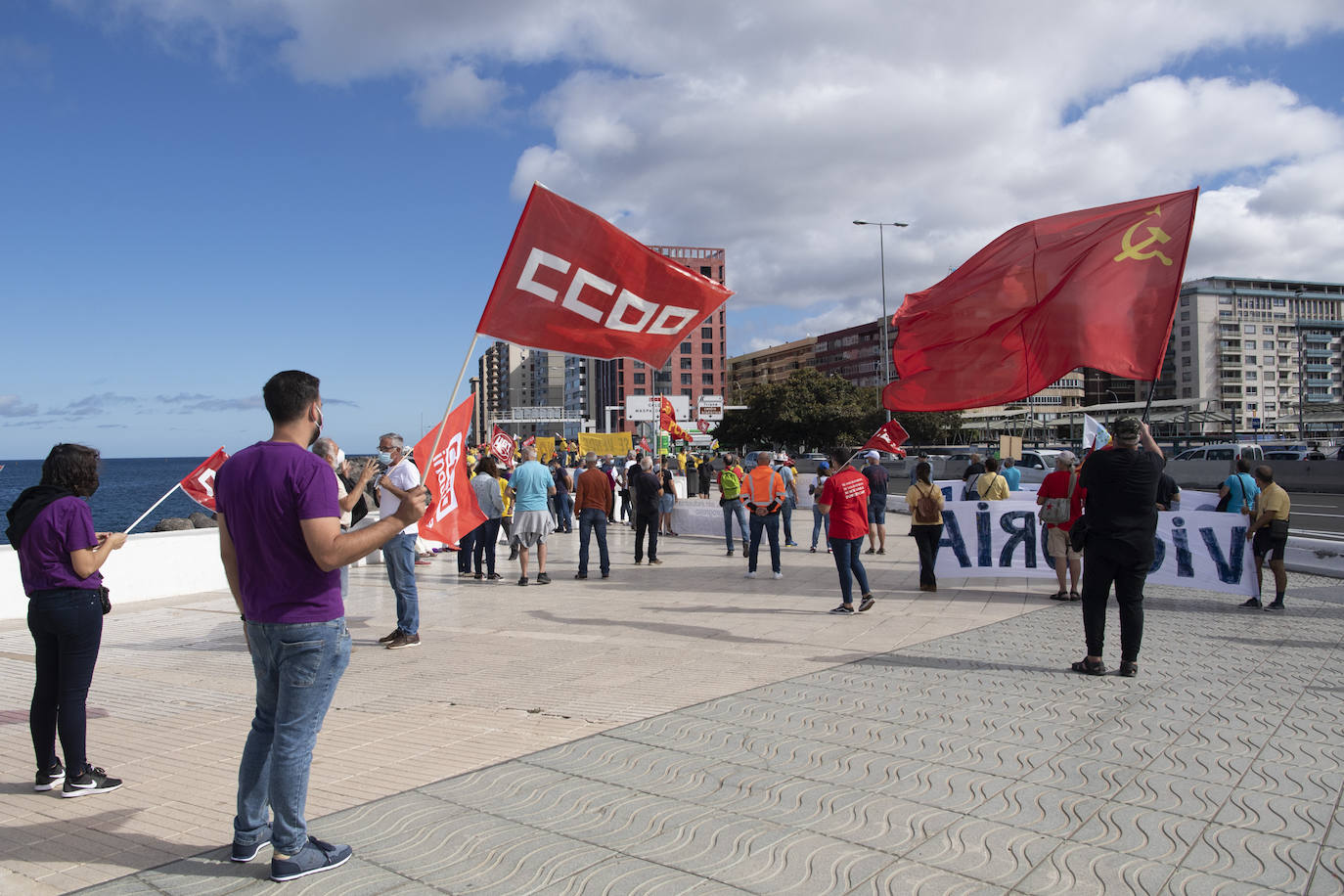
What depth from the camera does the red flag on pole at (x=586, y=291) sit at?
25.3 feet

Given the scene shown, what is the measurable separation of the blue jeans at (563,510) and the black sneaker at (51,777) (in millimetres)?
16835

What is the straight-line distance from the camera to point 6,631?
9.66 m

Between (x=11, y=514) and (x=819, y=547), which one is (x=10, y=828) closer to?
(x=11, y=514)

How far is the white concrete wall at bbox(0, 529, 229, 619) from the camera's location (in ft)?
37.8

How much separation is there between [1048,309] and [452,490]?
624 cm

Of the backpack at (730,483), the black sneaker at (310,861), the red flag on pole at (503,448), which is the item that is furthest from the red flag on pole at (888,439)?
the black sneaker at (310,861)

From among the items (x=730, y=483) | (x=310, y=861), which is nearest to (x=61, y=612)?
(x=310, y=861)

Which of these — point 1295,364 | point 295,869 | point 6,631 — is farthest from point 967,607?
point 1295,364

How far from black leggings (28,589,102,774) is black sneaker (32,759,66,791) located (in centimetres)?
3

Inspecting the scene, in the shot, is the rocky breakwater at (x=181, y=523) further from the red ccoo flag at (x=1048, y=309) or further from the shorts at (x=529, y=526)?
the red ccoo flag at (x=1048, y=309)

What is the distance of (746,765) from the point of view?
4.79 m

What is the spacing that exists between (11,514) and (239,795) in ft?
7.19

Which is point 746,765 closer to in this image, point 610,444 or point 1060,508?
point 1060,508

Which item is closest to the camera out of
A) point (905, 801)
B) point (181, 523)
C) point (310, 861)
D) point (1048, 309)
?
point (310, 861)
